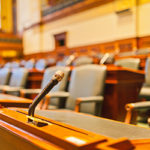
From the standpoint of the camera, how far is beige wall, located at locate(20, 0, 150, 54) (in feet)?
11.3

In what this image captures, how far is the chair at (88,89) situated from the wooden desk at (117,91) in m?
0.10

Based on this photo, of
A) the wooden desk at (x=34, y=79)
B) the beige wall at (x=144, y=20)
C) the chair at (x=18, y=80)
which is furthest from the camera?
the beige wall at (x=144, y=20)

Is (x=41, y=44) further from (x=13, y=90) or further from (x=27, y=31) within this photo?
(x=13, y=90)

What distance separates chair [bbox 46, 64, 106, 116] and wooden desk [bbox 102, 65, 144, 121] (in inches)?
4.0

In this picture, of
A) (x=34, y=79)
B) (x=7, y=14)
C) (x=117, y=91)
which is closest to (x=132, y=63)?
(x=117, y=91)

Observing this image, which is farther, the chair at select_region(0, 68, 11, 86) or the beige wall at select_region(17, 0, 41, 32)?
the beige wall at select_region(17, 0, 41, 32)

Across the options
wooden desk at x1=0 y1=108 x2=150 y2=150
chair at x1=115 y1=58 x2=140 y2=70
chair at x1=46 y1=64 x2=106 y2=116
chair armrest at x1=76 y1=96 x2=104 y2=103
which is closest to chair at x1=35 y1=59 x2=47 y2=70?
chair at x1=115 y1=58 x2=140 y2=70

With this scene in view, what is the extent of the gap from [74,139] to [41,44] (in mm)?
5245

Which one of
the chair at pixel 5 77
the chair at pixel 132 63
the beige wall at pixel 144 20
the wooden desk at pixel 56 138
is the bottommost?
the wooden desk at pixel 56 138

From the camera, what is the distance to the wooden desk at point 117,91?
112cm

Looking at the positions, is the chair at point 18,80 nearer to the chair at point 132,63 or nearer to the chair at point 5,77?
the chair at point 5,77

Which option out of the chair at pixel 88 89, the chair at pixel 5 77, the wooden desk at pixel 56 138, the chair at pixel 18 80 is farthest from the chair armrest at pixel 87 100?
the chair at pixel 5 77

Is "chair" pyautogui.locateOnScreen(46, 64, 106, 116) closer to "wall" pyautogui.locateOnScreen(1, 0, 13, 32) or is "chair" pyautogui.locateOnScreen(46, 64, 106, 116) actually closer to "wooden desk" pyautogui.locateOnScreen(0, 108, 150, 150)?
"wooden desk" pyautogui.locateOnScreen(0, 108, 150, 150)

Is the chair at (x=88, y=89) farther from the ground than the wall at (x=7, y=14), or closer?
closer
